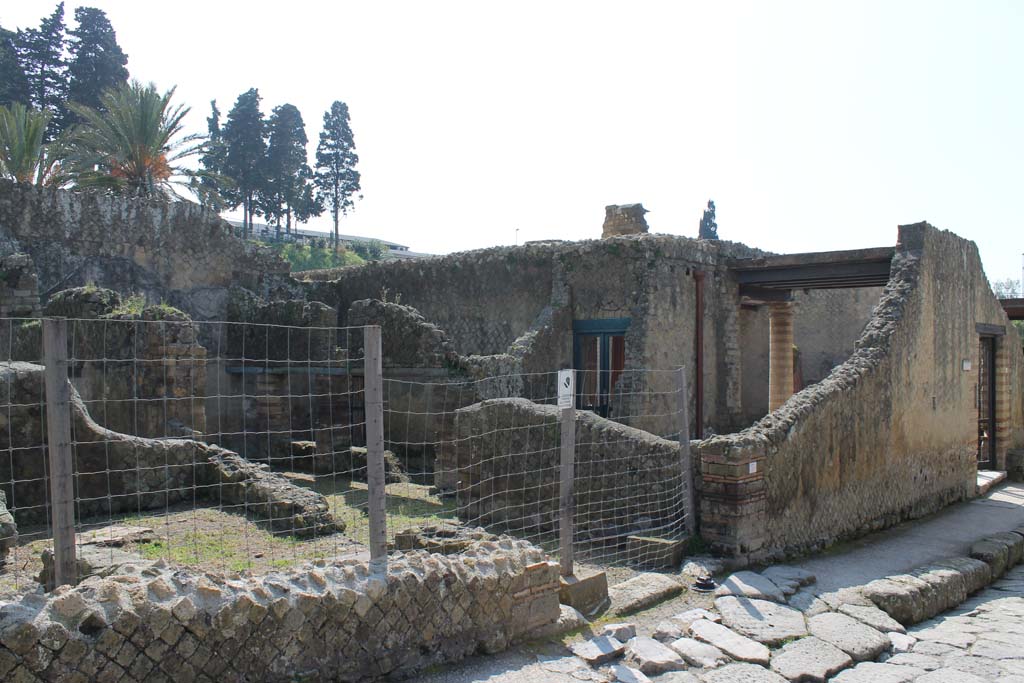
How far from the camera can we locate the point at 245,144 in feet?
125

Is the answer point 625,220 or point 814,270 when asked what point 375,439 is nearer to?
point 814,270

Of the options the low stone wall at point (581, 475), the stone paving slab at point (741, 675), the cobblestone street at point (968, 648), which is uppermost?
the low stone wall at point (581, 475)

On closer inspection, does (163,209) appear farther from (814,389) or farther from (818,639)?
(818,639)

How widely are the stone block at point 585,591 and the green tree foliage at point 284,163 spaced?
120ft

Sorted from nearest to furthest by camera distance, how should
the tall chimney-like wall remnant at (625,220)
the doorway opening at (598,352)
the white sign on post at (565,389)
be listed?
the white sign on post at (565,389), the doorway opening at (598,352), the tall chimney-like wall remnant at (625,220)

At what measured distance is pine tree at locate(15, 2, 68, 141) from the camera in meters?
33.1

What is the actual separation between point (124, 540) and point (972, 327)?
37.4 feet

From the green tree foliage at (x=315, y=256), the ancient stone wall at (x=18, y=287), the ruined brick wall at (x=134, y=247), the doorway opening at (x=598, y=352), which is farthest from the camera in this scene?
the green tree foliage at (x=315, y=256)

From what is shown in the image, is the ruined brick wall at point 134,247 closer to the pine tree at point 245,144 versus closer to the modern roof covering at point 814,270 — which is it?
the modern roof covering at point 814,270

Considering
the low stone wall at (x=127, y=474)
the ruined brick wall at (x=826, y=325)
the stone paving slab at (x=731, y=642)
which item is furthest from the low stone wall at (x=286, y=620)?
the ruined brick wall at (x=826, y=325)

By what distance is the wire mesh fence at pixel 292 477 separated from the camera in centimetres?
649

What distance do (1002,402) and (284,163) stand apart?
3312cm

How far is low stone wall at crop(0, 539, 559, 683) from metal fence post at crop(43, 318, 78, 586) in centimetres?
18

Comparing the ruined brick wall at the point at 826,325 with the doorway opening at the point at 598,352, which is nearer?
the doorway opening at the point at 598,352
